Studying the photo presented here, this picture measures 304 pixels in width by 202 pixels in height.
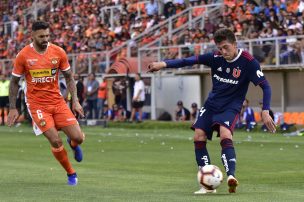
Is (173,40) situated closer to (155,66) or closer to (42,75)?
(42,75)

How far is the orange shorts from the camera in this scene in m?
14.1

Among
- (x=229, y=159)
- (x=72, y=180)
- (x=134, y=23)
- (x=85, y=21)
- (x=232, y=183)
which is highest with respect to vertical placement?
(x=85, y=21)

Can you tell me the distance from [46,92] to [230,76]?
2967 mm

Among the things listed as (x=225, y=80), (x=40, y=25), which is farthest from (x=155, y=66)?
(x=40, y=25)

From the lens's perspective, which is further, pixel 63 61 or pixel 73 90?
pixel 73 90

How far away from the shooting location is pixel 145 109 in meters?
38.9

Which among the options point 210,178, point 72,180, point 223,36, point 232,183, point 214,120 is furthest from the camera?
point 72,180

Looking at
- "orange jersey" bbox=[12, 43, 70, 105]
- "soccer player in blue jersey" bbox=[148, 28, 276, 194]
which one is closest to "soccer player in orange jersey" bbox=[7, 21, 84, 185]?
"orange jersey" bbox=[12, 43, 70, 105]

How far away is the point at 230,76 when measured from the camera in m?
12.9

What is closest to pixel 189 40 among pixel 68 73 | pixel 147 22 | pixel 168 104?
pixel 168 104

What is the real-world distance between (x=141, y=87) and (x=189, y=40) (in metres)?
2.93

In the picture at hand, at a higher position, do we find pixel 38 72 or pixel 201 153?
pixel 38 72

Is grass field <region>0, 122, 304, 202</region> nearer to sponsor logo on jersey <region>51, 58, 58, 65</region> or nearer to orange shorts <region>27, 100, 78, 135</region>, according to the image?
orange shorts <region>27, 100, 78, 135</region>

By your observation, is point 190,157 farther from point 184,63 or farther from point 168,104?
point 168,104
